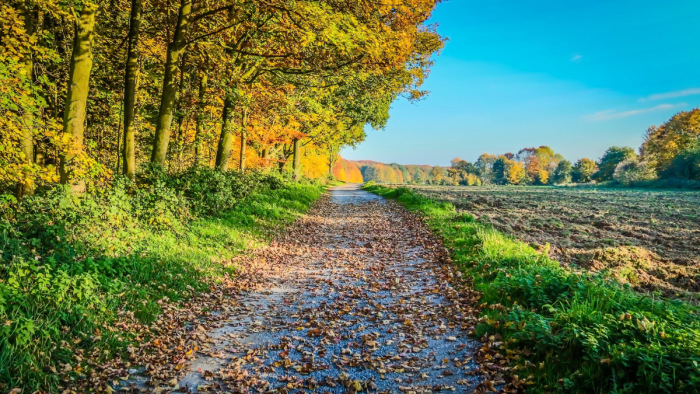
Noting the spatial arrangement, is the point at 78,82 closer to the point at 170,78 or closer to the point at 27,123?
the point at 27,123

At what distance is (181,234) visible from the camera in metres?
9.27

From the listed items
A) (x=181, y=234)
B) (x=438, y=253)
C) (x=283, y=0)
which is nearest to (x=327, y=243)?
(x=438, y=253)

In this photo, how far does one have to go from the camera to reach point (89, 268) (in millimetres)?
5793

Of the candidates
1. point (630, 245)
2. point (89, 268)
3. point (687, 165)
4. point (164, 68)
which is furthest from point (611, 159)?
point (89, 268)

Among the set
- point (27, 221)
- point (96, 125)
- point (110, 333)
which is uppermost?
point (96, 125)

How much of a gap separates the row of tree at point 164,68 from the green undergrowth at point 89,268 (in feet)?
4.05

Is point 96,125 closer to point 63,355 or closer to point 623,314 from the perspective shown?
point 63,355

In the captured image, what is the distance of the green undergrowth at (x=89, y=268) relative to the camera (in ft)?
13.6

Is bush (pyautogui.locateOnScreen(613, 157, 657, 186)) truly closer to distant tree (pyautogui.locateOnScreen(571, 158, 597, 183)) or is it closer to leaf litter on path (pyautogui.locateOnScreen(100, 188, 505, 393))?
distant tree (pyautogui.locateOnScreen(571, 158, 597, 183))

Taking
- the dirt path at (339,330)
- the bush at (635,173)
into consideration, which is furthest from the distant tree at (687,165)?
the dirt path at (339,330)

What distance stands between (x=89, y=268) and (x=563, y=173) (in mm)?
108427

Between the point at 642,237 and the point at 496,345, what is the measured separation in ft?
33.1

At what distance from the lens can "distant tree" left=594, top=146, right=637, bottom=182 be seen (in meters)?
73.4

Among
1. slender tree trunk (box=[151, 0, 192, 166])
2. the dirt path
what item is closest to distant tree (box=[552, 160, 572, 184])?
the dirt path
